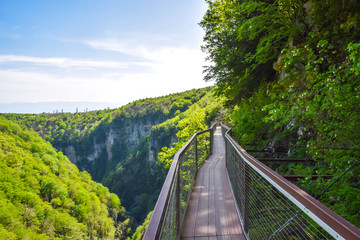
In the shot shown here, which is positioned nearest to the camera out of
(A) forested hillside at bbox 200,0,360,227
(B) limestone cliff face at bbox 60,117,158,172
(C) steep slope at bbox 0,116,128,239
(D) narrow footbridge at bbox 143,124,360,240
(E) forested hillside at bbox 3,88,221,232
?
(D) narrow footbridge at bbox 143,124,360,240

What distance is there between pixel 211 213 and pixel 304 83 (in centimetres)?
456

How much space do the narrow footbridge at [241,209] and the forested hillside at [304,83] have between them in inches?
33.3

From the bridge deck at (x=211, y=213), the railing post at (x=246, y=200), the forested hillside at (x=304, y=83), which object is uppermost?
the forested hillside at (x=304, y=83)

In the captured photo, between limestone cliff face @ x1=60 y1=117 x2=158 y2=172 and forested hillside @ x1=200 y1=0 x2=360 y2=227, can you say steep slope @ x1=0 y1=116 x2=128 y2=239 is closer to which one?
forested hillside @ x1=200 y1=0 x2=360 y2=227

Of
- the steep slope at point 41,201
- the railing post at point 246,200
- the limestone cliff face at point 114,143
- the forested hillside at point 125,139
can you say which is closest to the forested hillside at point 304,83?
the railing post at point 246,200

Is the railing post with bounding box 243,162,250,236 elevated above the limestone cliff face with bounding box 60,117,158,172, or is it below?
above

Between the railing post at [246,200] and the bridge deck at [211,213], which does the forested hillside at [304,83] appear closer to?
the railing post at [246,200]

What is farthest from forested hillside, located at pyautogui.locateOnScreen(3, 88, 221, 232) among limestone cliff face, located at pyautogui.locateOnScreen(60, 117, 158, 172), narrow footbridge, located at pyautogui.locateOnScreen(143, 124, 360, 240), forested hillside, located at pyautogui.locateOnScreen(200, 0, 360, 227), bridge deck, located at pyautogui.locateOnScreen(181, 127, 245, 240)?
narrow footbridge, located at pyautogui.locateOnScreen(143, 124, 360, 240)

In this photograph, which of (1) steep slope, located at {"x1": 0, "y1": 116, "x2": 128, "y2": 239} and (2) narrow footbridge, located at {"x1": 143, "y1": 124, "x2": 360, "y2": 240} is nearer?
(2) narrow footbridge, located at {"x1": 143, "y1": 124, "x2": 360, "y2": 240}

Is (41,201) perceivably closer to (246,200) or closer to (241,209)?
(241,209)

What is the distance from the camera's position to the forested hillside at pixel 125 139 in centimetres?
8038

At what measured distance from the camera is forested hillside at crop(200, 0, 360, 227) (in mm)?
2895

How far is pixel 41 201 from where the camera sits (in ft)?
135

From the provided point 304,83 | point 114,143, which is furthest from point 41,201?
point 114,143
